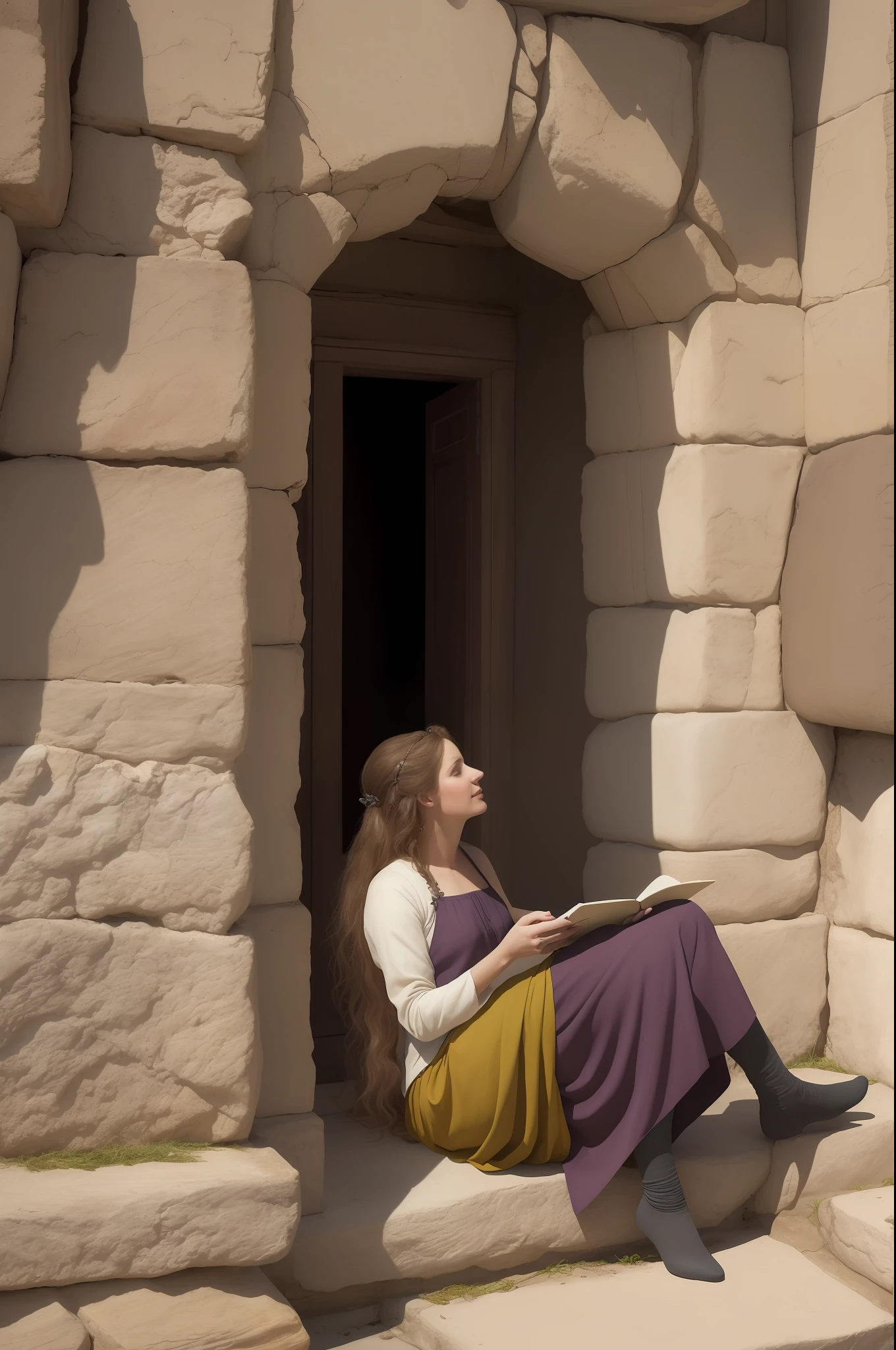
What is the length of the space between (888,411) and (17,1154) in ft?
9.39

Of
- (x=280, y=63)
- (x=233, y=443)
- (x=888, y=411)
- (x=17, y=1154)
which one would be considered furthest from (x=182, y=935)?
(x=888, y=411)

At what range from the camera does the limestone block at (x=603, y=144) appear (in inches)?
132

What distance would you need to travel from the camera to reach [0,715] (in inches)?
108

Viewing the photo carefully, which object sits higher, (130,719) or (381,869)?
(130,719)

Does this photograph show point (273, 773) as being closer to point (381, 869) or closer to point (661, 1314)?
point (381, 869)

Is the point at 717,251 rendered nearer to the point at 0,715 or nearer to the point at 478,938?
the point at 478,938

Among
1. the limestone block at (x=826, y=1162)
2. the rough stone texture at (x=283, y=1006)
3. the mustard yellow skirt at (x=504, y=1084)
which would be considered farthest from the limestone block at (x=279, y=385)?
the limestone block at (x=826, y=1162)

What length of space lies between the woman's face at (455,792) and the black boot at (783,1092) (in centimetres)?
93

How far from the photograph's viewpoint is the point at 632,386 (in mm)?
3945

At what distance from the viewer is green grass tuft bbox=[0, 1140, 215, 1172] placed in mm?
2701

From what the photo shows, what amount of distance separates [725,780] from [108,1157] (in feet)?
6.44

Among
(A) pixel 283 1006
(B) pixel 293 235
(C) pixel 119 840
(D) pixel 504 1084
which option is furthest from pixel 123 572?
(D) pixel 504 1084

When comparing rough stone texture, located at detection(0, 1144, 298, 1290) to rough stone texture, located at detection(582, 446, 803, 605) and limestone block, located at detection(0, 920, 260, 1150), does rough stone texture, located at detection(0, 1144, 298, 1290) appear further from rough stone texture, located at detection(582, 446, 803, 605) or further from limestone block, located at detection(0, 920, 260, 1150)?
rough stone texture, located at detection(582, 446, 803, 605)

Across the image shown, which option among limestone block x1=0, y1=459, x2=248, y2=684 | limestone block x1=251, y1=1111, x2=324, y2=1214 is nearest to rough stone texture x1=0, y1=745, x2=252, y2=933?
limestone block x1=0, y1=459, x2=248, y2=684
